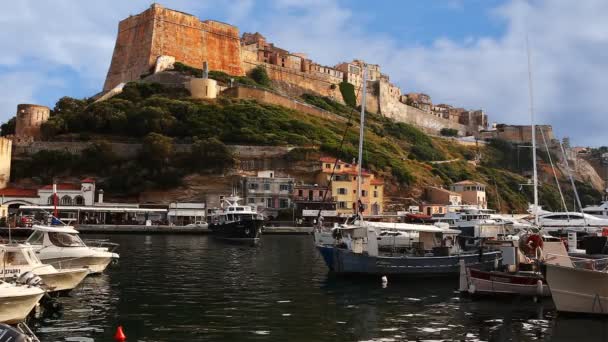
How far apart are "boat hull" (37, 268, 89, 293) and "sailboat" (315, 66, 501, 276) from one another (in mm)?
12495

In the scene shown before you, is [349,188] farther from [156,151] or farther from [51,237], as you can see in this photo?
[51,237]

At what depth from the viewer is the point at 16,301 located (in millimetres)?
15844

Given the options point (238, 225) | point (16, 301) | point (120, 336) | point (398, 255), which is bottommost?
point (120, 336)

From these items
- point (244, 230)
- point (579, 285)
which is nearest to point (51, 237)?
point (579, 285)

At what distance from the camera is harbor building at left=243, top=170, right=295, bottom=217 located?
7300 cm

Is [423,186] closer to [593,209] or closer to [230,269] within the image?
[593,209]

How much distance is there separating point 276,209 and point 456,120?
9456cm

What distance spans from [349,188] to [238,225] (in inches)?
1034

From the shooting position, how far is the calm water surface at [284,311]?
56.0ft

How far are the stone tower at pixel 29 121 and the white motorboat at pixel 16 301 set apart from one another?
7248 cm

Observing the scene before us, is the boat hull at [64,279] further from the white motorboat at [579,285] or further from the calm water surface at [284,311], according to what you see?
the white motorboat at [579,285]

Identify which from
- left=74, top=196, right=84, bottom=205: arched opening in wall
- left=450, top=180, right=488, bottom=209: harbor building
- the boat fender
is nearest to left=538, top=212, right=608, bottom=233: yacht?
the boat fender

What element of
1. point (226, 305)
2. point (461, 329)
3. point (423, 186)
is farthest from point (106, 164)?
point (461, 329)

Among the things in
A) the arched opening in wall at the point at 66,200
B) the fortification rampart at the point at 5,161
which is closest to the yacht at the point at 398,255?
the arched opening in wall at the point at 66,200
